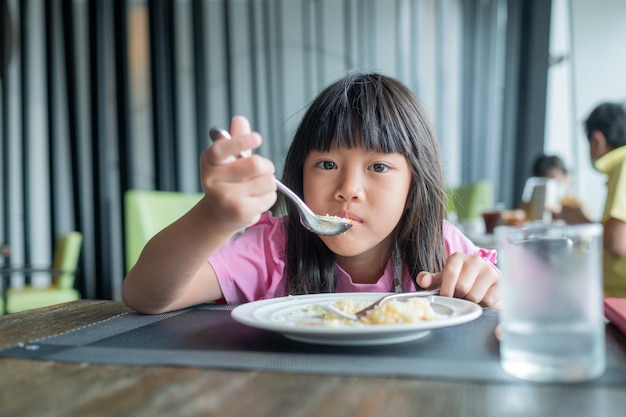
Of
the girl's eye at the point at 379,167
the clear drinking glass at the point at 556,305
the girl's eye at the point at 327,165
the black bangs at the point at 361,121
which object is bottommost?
the clear drinking glass at the point at 556,305

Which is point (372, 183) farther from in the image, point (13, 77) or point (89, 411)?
point (13, 77)

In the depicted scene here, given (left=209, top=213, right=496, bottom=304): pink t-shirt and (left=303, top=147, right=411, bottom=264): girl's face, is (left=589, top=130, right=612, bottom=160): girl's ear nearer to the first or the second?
(left=209, top=213, right=496, bottom=304): pink t-shirt

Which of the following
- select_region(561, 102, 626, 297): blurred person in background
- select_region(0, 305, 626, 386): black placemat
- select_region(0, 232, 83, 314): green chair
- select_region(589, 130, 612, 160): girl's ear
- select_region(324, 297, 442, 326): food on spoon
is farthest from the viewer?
select_region(0, 232, 83, 314): green chair

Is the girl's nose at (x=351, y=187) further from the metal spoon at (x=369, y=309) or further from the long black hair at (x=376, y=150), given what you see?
the metal spoon at (x=369, y=309)

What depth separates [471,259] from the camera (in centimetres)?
95

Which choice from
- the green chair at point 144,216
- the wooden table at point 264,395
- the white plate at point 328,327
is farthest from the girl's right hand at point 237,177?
the green chair at point 144,216

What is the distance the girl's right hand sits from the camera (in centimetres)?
70

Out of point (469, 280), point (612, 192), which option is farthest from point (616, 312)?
point (612, 192)

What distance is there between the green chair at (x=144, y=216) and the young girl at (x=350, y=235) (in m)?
1.09

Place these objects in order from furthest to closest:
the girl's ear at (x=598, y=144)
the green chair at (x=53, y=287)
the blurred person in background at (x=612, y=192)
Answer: the green chair at (x=53, y=287) → the girl's ear at (x=598, y=144) → the blurred person in background at (x=612, y=192)

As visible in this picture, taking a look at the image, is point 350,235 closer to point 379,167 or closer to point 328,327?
point 379,167

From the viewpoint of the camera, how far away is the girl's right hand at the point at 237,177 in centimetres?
70

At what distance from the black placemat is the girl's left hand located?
0.12 meters

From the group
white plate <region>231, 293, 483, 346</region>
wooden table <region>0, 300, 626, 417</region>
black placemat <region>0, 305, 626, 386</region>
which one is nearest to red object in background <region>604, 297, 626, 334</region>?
black placemat <region>0, 305, 626, 386</region>
